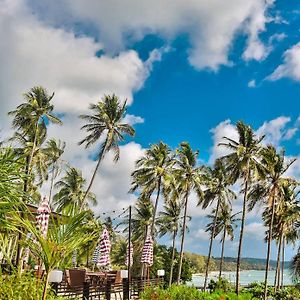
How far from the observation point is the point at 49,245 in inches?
190

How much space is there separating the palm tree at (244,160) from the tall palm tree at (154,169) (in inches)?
210

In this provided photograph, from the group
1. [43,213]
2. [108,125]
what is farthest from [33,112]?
[43,213]

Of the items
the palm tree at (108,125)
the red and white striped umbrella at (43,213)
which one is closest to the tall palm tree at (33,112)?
the palm tree at (108,125)

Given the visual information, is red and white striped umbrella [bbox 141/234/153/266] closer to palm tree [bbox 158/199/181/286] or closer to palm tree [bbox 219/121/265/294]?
palm tree [bbox 219/121/265/294]

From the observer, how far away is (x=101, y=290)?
13438 mm

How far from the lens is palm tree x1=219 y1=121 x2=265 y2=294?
1210 inches

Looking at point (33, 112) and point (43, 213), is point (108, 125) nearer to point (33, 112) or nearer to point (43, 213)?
point (33, 112)

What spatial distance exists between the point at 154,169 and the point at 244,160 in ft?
Answer: 24.8

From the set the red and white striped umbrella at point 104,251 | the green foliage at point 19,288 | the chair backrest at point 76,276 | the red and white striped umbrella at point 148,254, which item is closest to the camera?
the green foliage at point 19,288

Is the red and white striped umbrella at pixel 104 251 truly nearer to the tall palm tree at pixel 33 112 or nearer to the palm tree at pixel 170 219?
the tall palm tree at pixel 33 112

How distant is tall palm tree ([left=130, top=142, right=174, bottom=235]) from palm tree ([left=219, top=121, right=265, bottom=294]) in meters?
5.33

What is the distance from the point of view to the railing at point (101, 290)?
11.1m

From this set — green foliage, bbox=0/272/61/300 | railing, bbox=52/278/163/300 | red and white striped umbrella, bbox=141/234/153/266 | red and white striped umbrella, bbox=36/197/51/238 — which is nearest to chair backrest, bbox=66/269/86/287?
railing, bbox=52/278/163/300

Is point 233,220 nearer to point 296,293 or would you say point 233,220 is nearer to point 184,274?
point 184,274
